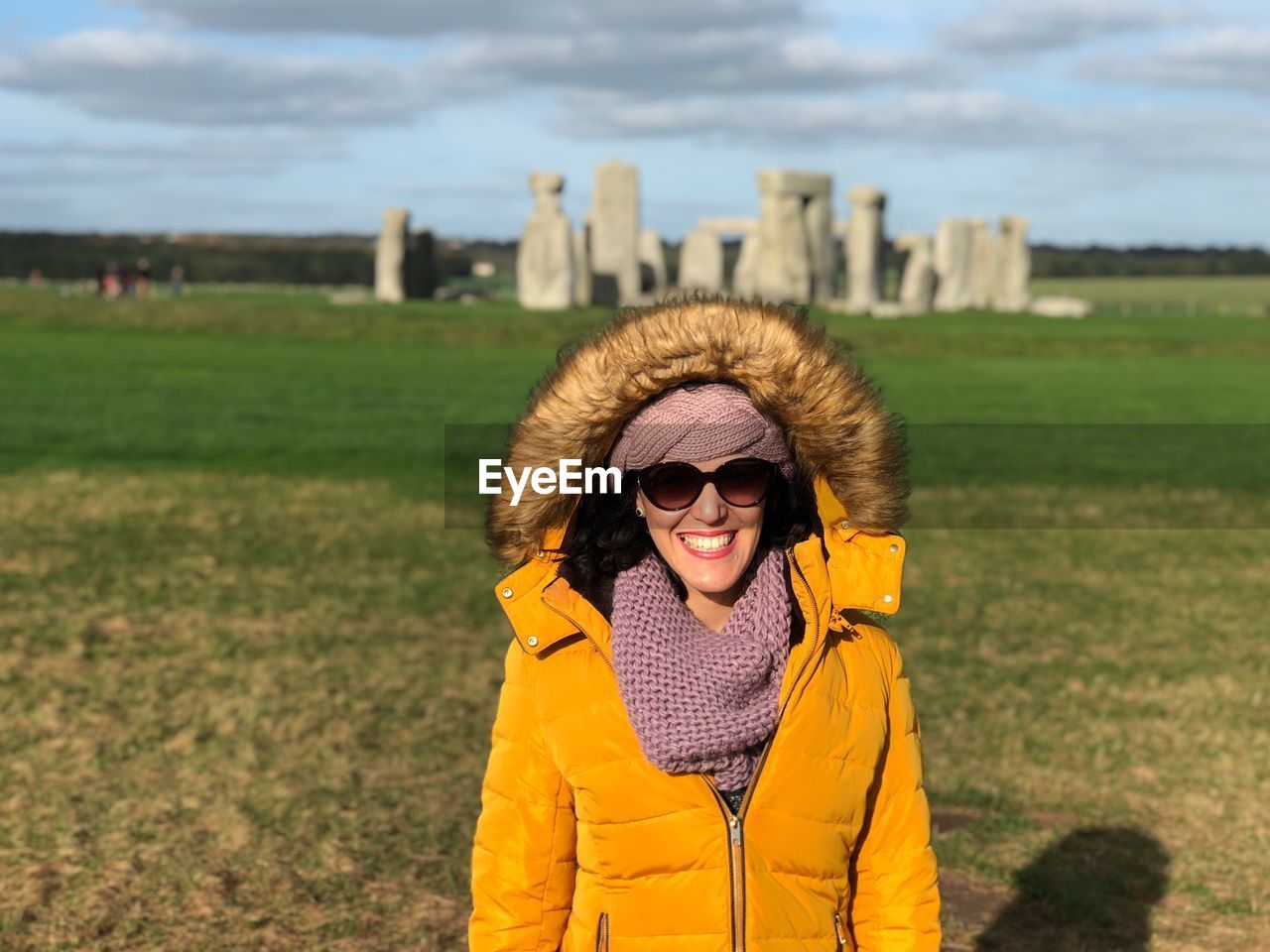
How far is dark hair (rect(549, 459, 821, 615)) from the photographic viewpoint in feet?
10.9

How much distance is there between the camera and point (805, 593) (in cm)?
312

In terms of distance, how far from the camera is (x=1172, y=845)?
6.05 m

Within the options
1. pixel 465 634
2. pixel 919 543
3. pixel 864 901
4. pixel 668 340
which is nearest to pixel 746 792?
pixel 864 901

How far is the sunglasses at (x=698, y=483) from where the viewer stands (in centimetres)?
314

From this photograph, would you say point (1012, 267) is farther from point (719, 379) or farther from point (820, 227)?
point (719, 379)

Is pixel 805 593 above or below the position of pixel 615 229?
below

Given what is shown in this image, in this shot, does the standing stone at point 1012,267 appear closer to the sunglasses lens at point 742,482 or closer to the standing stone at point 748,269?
the standing stone at point 748,269

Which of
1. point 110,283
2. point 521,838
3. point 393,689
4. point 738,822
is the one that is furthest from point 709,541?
point 110,283

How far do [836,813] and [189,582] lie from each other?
762 cm

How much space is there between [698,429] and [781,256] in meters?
35.0

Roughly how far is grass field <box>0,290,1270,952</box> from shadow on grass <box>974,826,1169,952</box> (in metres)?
0.01

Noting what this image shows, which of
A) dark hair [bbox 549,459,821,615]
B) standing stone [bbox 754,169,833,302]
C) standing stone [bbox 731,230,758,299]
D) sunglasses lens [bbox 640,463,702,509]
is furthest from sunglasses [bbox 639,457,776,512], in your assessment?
standing stone [bbox 731,230,758,299]

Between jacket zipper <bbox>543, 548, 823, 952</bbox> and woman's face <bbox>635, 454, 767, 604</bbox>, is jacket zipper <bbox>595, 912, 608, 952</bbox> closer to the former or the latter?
jacket zipper <bbox>543, 548, 823, 952</bbox>

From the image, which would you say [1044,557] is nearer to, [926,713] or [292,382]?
[926,713]
